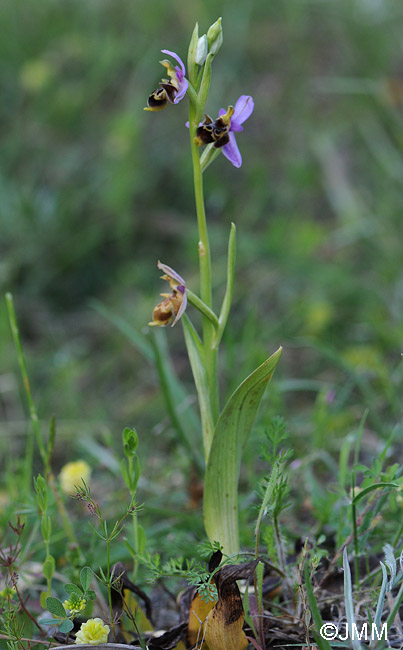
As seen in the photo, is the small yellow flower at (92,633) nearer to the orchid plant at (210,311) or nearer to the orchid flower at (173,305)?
the orchid plant at (210,311)

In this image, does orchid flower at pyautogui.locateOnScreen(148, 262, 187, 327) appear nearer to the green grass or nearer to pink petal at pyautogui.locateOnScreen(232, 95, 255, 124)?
pink petal at pyautogui.locateOnScreen(232, 95, 255, 124)

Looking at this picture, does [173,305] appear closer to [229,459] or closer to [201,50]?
[229,459]

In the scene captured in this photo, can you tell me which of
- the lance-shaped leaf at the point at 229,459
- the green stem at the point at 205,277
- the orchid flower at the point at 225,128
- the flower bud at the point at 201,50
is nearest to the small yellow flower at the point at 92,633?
the lance-shaped leaf at the point at 229,459

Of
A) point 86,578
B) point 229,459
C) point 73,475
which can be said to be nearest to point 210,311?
point 229,459

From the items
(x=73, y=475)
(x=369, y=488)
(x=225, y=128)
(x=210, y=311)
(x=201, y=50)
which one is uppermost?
(x=201, y=50)

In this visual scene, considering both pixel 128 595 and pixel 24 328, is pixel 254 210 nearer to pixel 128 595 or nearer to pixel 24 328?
pixel 24 328

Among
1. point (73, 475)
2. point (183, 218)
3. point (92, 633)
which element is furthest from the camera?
point (183, 218)
